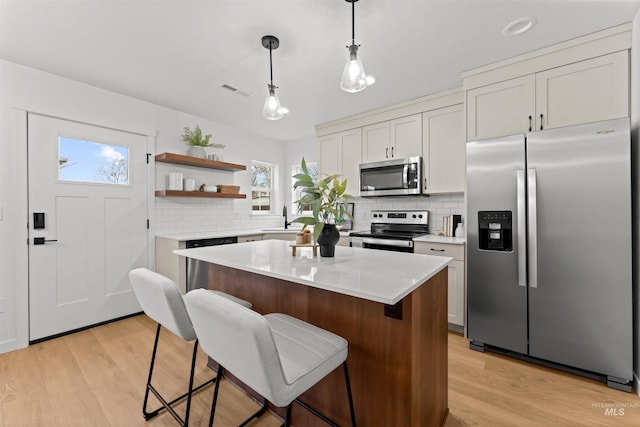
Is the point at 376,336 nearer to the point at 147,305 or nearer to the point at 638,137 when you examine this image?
the point at 147,305

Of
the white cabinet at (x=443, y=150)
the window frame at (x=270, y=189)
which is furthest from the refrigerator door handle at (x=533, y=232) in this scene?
the window frame at (x=270, y=189)

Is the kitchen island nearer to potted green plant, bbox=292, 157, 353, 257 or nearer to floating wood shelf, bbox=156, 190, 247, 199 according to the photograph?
potted green plant, bbox=292, 157, 353, 257

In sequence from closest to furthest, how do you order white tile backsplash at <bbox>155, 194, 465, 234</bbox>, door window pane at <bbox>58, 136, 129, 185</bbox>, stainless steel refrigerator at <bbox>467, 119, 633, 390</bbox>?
stainless steel refrigerator at <bbox>467, 119, 633, 390</bbox>, door window pane at <bbox>58, 136, 129, 185</bbox>, white tile backsplash at <bbox>155, 194, 465, 234</bbox>

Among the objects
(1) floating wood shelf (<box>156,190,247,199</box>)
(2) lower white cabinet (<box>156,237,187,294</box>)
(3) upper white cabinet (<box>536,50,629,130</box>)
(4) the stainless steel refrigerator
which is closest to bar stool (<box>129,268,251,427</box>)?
(2) lower white cabinet (<box>156,237,187,294</box>)

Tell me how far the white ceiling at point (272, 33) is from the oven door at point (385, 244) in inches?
66.9

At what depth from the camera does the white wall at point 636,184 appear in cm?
186

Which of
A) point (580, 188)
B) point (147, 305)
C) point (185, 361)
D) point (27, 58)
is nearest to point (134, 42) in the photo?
point (27, 58)

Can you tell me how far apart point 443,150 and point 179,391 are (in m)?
3.34

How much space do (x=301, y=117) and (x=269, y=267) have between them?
302 centimetres

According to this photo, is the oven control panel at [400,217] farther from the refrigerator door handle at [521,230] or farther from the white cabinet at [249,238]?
the white cabinet at [249,238]

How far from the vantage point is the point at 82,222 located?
9.35 ft

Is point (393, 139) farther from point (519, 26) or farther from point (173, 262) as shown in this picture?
point (173, 262)

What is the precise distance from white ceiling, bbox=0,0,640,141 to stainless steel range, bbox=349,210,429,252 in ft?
5.06

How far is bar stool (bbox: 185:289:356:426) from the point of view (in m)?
0.86
